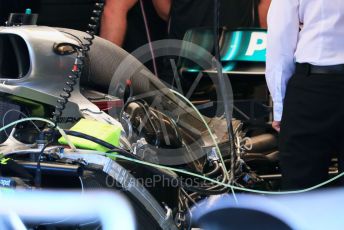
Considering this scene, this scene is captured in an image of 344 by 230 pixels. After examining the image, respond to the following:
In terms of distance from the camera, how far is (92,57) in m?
2.13

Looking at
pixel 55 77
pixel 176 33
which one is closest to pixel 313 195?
pixel 55 77

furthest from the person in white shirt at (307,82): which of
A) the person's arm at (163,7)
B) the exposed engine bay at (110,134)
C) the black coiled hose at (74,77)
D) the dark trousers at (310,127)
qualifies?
the person's arm at (163,7)

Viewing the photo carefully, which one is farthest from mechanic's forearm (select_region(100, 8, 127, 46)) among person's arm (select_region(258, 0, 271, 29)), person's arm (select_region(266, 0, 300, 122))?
person's arm (select_region(266, 0, 300, 122))

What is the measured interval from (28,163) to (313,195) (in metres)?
0.71

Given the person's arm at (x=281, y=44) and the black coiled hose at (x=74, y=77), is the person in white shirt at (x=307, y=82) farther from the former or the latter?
the black coiled hose at (x=74, y=77)

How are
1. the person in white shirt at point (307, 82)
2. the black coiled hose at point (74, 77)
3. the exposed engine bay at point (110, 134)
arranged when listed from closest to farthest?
1. the exposed engine bay at point (110, 134)
2. the black coiled hose at point (74, 77)
3. the person in white shirt at point (307, 82)

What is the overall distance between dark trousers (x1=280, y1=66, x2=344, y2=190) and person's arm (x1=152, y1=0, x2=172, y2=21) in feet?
6.80

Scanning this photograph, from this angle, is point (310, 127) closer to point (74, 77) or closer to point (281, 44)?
point (281, 44)

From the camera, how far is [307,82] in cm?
187

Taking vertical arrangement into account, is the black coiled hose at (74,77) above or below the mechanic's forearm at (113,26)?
above

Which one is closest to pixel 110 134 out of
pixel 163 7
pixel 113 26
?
pixel 113 26

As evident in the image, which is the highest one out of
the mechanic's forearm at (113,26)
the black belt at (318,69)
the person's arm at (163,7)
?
the black belt at (318,69)

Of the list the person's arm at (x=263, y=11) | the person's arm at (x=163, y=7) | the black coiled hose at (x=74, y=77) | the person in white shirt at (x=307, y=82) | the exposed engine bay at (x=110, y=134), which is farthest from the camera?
the person's arm at (x=163, y=7)

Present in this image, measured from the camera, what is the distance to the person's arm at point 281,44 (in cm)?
188
